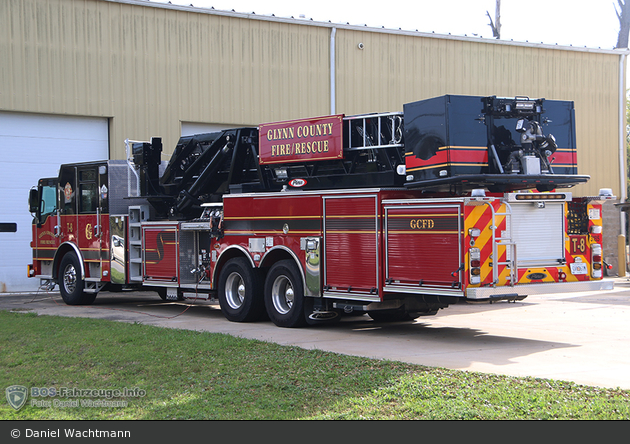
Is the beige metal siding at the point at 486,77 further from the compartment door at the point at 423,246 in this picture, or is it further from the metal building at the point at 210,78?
the compartment door at the point at 423,246

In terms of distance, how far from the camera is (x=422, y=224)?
10.5 m

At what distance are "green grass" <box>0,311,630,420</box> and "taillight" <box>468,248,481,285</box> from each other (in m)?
2.05

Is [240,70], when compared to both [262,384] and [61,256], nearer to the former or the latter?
[61,256]

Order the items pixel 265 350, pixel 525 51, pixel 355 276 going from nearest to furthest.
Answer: pixel 265 350
pixel 355 276
pixel 525 51

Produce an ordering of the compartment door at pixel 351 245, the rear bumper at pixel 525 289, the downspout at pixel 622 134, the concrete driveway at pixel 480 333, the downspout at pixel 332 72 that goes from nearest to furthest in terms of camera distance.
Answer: the concrete driveway at pixel 480 333 → the rear bumper at pixel 525 289 → the compartment door at pixel 351 245 → the downspout at pixel 332 72 → the downspout at pixel 622 134

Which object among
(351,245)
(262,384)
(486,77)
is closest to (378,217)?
(351,245)

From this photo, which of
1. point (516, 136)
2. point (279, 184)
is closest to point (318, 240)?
point (279, 184)

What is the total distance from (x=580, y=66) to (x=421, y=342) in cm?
1973

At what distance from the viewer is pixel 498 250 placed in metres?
10.3

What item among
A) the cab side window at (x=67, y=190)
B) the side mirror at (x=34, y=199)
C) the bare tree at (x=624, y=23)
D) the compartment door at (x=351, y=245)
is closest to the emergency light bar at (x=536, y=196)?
the compartment door at (x=351, y=245)

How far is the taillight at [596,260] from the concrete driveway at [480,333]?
963mm

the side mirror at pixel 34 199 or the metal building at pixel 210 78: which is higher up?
the metal building at pixel 210 78

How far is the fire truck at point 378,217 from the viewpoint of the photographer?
10383 mm

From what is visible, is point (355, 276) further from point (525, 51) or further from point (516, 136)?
point (525, 51)
